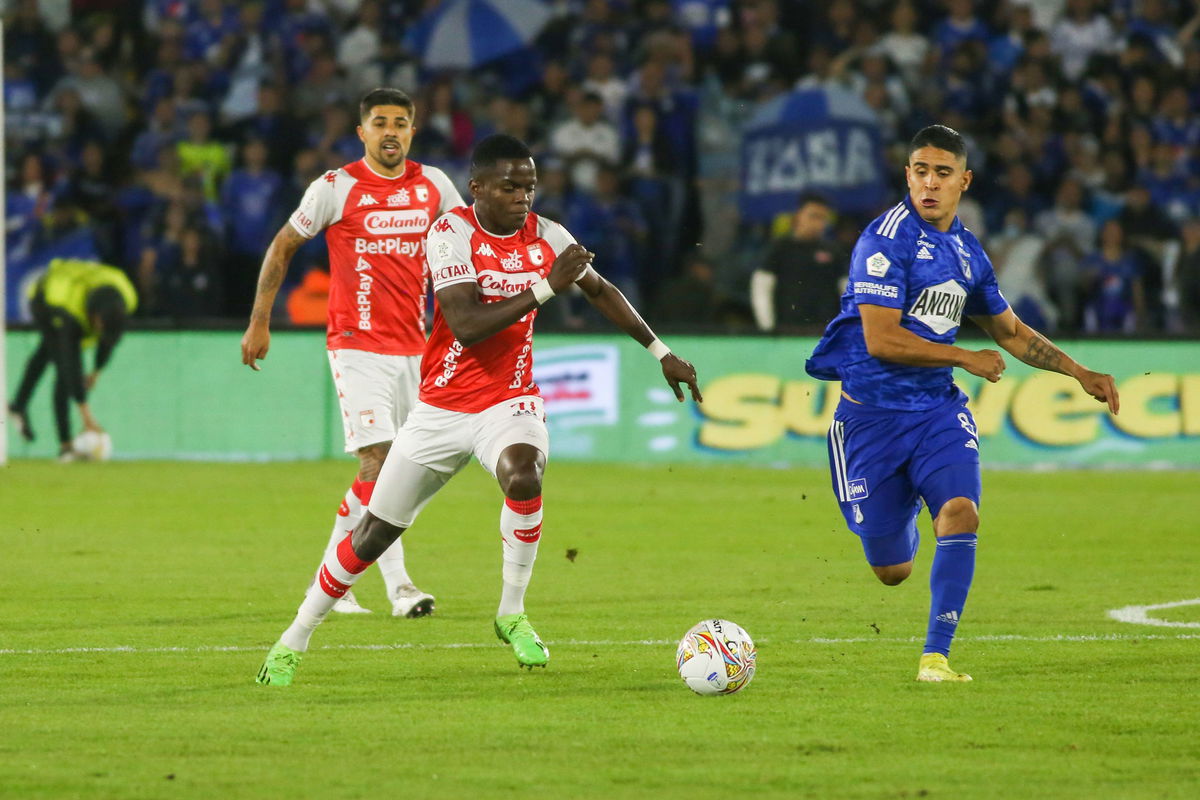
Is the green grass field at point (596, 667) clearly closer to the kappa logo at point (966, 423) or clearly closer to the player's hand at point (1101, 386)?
the kappa logo at point (966, 423)

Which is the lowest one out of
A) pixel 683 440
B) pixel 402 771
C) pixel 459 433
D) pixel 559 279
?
pixel 683 440

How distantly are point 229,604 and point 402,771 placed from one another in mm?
4270

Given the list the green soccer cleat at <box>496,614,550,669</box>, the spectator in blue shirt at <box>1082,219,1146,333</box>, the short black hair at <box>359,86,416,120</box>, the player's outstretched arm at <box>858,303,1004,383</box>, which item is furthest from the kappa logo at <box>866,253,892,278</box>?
the spectator in blue shirt at <box>1082,219,1146,333</box>

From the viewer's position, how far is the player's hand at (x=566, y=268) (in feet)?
23.2

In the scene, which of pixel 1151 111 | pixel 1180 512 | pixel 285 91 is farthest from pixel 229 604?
pixel 1151 111

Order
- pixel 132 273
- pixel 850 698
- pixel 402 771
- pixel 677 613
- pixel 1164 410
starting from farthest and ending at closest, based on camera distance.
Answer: pixel 132 273 < pixel 1164 410 < pixel 677 613 < pixel 850 698 < pixel 402 771

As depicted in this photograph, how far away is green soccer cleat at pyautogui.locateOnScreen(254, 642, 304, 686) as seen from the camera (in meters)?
7.23

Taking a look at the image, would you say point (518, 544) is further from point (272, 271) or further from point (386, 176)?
point (386, 176)

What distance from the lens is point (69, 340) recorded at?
1814 cm

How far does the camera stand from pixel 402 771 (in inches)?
223

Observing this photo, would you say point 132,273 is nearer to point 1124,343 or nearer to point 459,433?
point 1124,343

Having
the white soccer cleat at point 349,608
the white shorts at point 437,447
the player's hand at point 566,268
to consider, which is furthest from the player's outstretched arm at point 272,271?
the player's hand at point 566,268

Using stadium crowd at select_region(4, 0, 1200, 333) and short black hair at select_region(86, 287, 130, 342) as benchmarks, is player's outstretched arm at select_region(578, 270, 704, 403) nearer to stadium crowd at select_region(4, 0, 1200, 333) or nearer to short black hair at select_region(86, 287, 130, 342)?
stadium crowd at select_region(4, 0, 1200, 333)

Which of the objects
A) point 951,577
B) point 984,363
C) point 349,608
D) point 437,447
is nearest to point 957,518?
point 951,577
